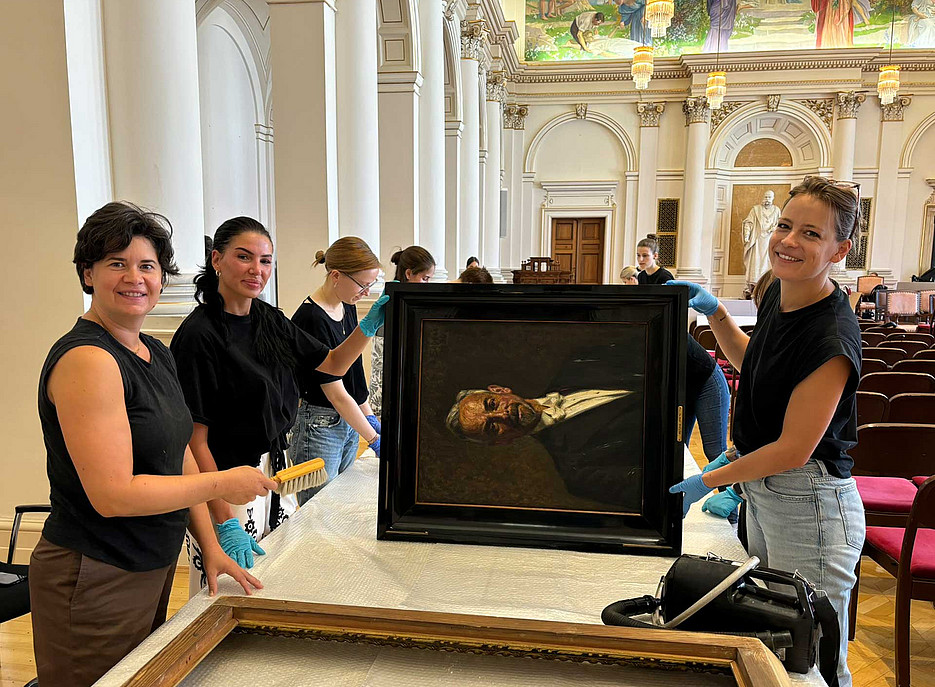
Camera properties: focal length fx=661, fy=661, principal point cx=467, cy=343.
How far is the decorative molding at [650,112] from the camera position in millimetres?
18234

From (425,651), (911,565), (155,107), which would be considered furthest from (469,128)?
(425,651)

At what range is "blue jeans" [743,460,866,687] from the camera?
1592mm

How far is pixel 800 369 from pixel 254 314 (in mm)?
1555

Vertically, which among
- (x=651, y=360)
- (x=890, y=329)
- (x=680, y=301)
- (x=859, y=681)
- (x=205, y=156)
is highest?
(x=205, y=156)

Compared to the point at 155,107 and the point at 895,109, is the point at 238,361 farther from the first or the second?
the point at 895,109

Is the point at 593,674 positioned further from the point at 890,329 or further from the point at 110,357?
the point at 890,329

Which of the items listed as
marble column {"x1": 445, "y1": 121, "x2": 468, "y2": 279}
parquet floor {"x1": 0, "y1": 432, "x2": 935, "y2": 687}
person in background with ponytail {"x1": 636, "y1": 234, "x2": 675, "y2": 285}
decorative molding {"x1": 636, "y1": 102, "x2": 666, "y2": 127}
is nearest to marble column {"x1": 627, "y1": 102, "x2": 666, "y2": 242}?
decorative molding {"x1": 636, "y1": 102, "x2": 666, "y2": 127}

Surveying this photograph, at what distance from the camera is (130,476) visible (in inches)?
51.5

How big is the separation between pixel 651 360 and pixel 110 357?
3.92 ft

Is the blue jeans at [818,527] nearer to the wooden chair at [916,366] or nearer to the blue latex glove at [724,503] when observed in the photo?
the blue latex glove at [724,503]

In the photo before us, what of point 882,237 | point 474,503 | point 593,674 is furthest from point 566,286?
point 882,237

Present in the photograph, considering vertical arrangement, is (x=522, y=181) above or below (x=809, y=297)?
above

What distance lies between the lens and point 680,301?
1577mm

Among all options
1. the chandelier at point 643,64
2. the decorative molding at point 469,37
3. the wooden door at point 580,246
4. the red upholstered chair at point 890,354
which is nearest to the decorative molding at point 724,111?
the wooden door at point 580,246
